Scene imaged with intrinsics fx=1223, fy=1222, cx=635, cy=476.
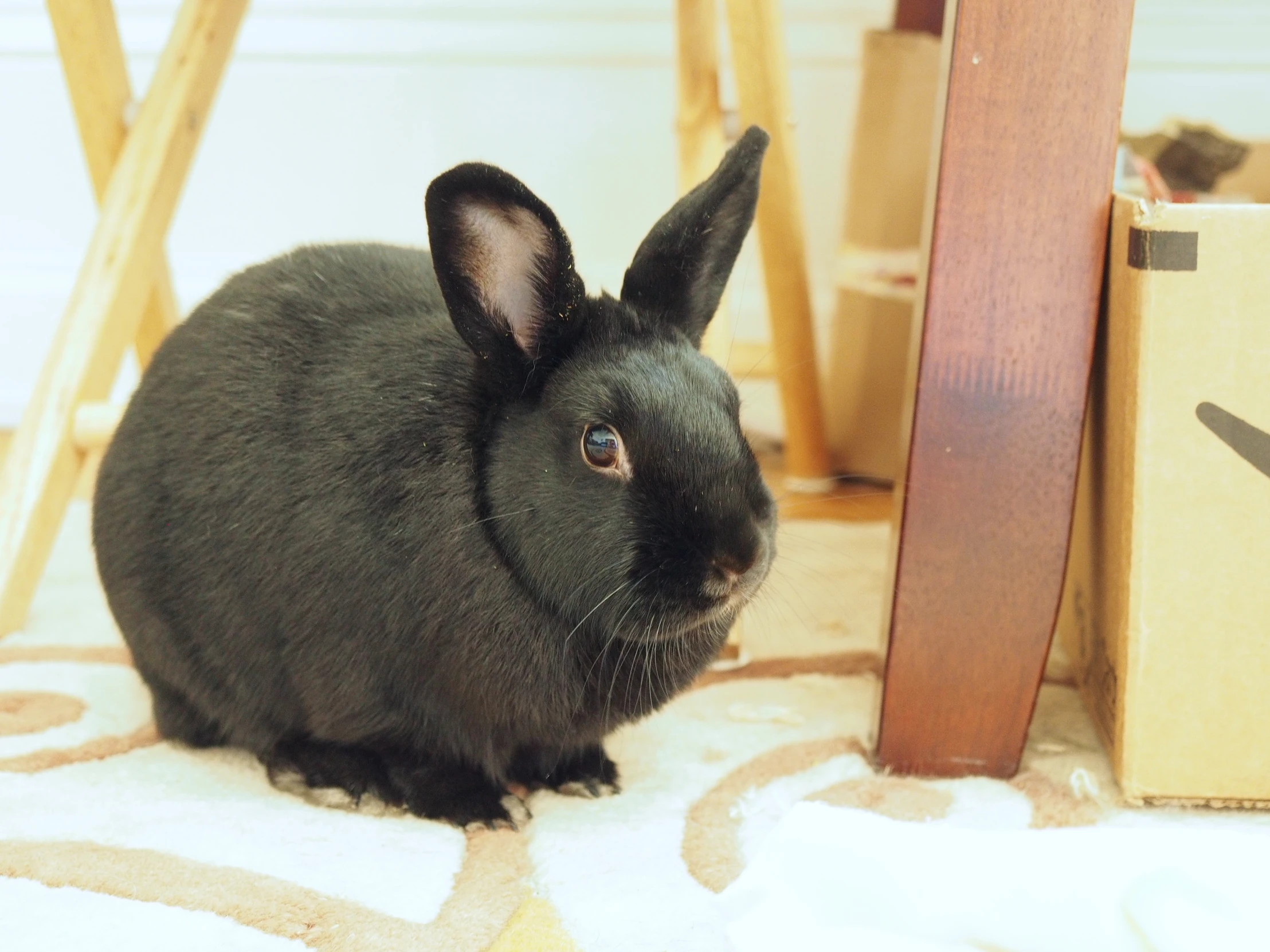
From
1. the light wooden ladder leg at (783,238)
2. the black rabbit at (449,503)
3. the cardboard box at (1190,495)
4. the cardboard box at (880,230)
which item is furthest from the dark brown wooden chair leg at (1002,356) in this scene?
the cardboard box at (880,230)

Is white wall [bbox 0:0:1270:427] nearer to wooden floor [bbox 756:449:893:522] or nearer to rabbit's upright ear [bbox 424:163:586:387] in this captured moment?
wooden floor [bbox 756:449:893:522]

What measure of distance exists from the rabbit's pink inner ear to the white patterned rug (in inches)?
14.3

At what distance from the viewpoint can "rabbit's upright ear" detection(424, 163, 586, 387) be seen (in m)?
0.77

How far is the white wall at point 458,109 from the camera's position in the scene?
1916 mm

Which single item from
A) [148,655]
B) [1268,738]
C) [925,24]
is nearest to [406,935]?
[148,655]

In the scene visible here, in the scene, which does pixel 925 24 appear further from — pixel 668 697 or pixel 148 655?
pixel 148 655

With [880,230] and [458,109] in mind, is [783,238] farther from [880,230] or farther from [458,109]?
[458,109]

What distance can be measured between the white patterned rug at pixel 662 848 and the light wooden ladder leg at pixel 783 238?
0.51 m

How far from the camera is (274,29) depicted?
6.31ft

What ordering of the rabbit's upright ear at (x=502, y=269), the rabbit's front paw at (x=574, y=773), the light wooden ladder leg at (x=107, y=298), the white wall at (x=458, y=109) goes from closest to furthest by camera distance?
the rabbit's upright ear at (x=502, y=269)
the rabbit's front paw at (x=574, y=773)
the light wooden ladder leg at (x=107, y=298)
the white wall at (x=458, y=109)

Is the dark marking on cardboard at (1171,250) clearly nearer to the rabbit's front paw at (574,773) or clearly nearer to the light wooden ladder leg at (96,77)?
the rabbit's front paw at (574,773)

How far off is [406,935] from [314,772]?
22cm

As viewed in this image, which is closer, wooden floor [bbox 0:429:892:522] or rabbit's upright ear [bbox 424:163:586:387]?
rabbit's upright ear [bbox 424:163:586:387]

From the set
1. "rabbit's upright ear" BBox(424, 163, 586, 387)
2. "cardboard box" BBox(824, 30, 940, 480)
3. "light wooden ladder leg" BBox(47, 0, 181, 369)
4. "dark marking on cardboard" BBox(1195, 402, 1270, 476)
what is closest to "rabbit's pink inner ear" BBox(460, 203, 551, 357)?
"rabbit's upright ear" BBox(424, 163, 586, 387)
